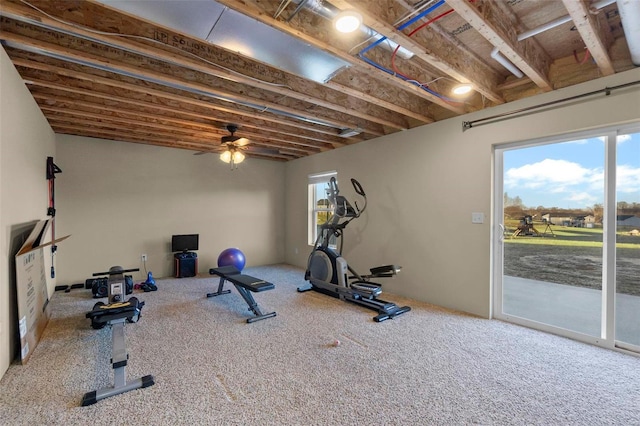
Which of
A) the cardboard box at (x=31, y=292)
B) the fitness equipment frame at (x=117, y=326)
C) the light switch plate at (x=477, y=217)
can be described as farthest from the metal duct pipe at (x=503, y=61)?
the cardboard box at (x=31, y=292)

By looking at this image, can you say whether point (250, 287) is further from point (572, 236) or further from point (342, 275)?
point (572, 236)

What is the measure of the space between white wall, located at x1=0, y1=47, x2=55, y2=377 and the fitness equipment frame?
630 millimetres

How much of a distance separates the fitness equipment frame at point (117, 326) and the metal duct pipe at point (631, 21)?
13.1 ft

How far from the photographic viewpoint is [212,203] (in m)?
6.01

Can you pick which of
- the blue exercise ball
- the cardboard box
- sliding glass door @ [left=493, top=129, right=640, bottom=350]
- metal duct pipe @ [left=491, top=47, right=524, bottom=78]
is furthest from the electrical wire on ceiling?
the blue exercise ball

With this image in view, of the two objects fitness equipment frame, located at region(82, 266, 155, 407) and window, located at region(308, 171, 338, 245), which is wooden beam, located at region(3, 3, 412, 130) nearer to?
fitness equipment frame, located at region(82, 266, 155, 407)

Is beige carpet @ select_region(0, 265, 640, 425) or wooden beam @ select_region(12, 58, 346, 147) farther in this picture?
wooden beam @ select_region(12, 58, 346, 147)

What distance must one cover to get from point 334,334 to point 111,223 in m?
4.40

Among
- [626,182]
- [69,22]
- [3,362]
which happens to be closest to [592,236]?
[626,182]

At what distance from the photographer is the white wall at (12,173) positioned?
7.20 ft

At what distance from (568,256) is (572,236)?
0.70 feet

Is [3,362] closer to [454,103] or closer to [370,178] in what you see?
[370,178]

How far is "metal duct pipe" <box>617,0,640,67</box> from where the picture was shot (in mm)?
1789

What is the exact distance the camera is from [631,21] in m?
1.92
